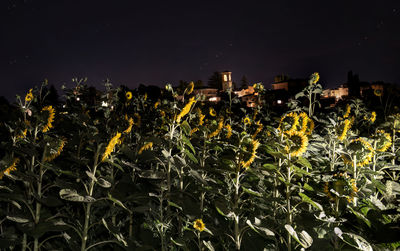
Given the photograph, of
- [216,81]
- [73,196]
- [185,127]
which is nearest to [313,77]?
[185,127]

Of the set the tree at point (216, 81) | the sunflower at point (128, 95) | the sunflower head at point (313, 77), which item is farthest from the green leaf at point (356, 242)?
the tree at point (216, 81)

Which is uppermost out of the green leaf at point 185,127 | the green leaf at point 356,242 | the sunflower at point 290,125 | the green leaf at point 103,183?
the green leaf at point 185,127

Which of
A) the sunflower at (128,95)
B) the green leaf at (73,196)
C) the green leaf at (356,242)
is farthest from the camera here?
the sunflower at (128,95)

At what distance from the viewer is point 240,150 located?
66.1 inches

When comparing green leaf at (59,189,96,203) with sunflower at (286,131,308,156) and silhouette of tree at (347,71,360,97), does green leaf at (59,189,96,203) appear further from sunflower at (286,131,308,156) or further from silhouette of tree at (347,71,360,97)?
silhouette of tree at (347,71,360,97)

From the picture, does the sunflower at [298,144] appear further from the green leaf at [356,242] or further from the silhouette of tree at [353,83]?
the silhouette of tree at [353,83]

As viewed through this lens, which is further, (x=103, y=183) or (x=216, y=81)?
(x=216, y=81)

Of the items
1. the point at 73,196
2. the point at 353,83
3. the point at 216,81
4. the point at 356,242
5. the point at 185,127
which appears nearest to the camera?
the point at 356,242

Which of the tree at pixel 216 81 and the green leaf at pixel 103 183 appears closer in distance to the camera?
the green leaf at pixel 103 183

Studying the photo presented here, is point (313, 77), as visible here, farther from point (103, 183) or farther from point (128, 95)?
point (103, 183)

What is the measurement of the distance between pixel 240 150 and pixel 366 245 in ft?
2.42

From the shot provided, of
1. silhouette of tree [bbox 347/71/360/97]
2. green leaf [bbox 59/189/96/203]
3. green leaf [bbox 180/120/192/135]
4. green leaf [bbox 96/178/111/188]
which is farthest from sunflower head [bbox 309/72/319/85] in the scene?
silhouette of tree [bbox 347/71/360/97]

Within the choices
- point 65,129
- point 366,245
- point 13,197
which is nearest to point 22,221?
point 13,197

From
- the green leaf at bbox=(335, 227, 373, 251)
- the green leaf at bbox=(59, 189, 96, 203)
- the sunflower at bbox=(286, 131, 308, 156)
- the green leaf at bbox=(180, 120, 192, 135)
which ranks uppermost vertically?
the green leaf at bbox=(180, 120, 192, 135)
